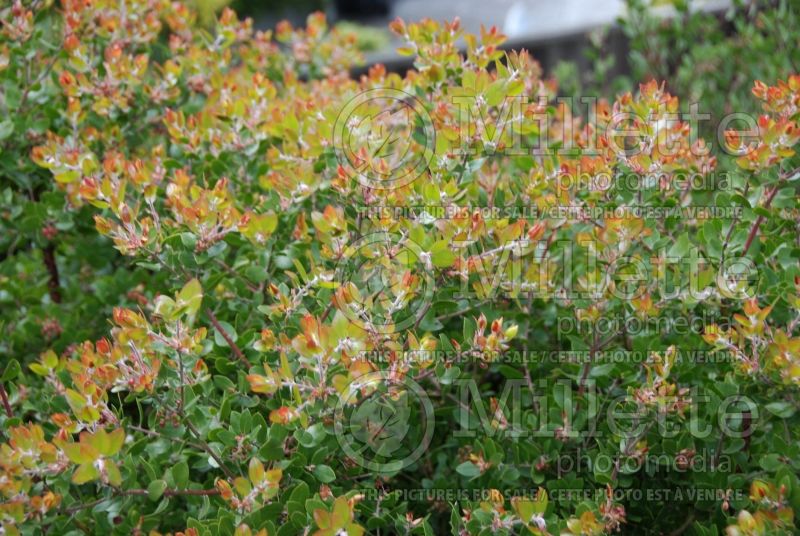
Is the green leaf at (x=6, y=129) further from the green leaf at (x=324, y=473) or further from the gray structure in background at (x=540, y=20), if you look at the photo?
the gray structure in background at (x=540, y=20)

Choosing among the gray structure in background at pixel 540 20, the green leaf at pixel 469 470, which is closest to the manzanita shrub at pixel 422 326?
the green leaf at pixel 469 470

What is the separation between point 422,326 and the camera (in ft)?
5.94

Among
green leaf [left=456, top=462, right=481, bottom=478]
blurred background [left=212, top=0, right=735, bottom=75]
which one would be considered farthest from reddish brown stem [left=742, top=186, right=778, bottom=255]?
blurred background [left=212, top=0, right=735, bottom=75]

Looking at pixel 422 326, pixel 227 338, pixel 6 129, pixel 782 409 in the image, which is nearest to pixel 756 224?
pixel 782 409

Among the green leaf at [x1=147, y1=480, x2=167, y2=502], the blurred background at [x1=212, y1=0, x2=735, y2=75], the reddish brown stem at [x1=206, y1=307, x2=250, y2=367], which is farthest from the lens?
the blurred background at [x1=212, y1=0, x2=735, y2=75]

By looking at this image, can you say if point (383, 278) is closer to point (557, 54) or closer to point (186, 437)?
point (186, 437)

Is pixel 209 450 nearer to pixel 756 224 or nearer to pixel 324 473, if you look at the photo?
pixel 324 473

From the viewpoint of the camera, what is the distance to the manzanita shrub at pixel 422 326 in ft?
5.26

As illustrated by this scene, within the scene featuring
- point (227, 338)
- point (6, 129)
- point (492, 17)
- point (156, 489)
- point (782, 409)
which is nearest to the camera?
point (156, 489)

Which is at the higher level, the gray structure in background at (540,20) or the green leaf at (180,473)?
the gray structure in background at (540,20)

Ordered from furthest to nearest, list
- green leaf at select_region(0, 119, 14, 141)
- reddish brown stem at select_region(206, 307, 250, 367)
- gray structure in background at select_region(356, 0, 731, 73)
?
gray structure in background at select_region(356, 0, 731, 73), green leaf at select_region(0, 119, 14, 141), reddish brown stem at select_region(206, 307, 250, 367)

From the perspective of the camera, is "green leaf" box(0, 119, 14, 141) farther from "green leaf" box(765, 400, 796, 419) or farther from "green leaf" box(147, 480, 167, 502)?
"green leaf" box(765, 400, 796, 419)

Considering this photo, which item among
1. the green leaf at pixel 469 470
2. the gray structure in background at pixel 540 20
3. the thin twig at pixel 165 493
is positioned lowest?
the green leaf at pixel 469 470

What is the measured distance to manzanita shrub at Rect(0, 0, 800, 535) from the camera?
1.60 meters
